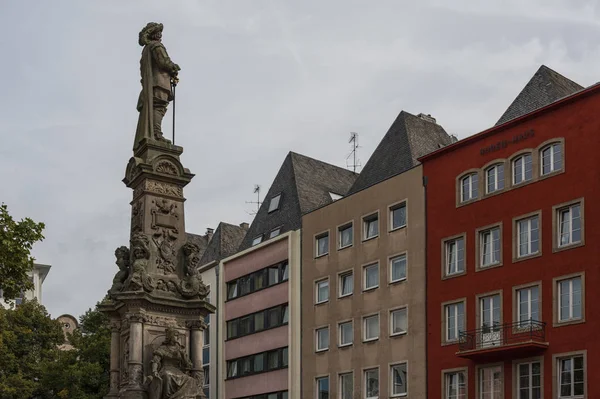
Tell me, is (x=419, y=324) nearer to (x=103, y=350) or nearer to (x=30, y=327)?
(x=103, y=350)

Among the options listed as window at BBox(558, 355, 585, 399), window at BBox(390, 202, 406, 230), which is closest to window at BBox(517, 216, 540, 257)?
window at BBox(558, 355, 585, 399)

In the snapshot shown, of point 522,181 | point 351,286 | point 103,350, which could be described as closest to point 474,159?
point 522,181

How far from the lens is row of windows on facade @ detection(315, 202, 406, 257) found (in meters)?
55.3

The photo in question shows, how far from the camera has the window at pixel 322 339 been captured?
59.3 metres

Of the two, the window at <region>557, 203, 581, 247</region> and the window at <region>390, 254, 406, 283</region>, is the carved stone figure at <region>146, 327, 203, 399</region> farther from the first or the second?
the window at <region>390, 254, 406, 283</region>

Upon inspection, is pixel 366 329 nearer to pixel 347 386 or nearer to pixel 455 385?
pixel 347 386

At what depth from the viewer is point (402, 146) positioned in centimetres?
6069

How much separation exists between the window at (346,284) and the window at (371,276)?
3.91ft

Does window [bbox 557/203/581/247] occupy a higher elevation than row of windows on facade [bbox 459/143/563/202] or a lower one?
lower

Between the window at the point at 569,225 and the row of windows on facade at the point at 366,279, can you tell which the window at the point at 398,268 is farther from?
the window at the point at 569,225

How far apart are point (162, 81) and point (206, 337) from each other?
168ft

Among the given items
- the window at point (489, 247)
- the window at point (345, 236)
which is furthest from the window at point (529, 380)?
the window at point (345, 236)

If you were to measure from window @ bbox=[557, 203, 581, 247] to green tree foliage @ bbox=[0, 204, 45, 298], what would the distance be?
889 inches

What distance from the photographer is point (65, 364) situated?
56.3m
